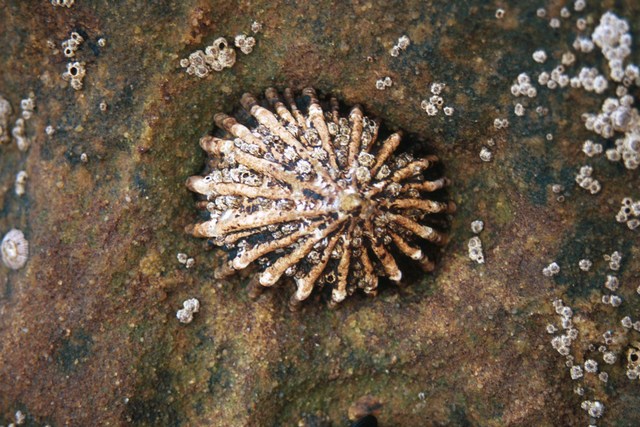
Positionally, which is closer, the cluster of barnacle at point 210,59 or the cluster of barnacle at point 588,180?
the cluster of barnacle at point 588,180

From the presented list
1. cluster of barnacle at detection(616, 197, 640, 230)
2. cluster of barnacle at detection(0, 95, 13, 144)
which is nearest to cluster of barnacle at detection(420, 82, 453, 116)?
cluster of barnacle at detection(616, 197, 640, 230)

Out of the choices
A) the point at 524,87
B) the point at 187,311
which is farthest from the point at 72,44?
the point at 524,87

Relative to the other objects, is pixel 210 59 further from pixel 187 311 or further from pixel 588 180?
pixel 588 180

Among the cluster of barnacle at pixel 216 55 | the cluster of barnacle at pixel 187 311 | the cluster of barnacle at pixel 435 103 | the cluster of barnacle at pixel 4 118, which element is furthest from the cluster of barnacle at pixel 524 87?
the cluster of barnacle at pixel 4 118

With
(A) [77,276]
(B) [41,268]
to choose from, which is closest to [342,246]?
(A) [77,276]

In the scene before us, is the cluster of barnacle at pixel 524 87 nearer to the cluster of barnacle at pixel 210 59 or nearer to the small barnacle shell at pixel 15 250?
the cluster of barnacle at pixel 210 59

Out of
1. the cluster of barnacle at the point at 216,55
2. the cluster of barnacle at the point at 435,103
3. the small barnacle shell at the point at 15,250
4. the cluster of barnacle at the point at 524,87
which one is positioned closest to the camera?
the cluster of barnacle at the point at 524,87

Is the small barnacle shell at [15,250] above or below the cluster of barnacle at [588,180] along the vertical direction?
above
